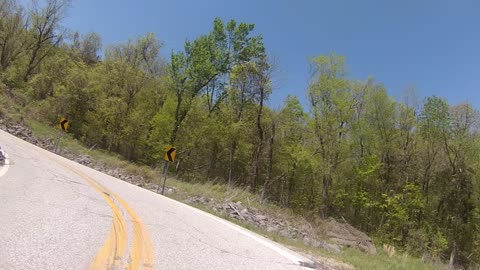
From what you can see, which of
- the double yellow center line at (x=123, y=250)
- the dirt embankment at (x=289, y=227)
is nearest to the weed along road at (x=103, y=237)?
the double yellow center line at (x=123, y=250)

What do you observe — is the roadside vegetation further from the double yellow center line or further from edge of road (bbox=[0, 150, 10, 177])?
the double yellow center line

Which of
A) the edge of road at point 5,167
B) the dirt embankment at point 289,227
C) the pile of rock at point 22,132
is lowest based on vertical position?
the dirt embankment at point 289,227

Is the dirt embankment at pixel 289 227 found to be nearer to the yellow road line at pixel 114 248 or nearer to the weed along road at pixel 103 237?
the weed along road at pixel 103 237

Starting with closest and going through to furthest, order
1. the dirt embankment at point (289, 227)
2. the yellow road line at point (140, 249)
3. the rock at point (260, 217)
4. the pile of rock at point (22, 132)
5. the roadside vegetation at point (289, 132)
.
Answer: the yellow road line at point (140, 249) < the dirt embankment at point (289, 227) < the rock at point (260, 217) < the pile of rock at point (22, 132) < the roadside vegetation at point (289, 132)

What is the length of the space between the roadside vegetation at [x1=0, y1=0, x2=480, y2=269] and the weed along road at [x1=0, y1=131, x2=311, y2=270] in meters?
22.8

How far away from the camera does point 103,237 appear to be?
226 inches

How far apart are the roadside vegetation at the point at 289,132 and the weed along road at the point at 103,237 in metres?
22.8

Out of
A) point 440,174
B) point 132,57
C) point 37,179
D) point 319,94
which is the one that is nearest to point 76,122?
point 132,57

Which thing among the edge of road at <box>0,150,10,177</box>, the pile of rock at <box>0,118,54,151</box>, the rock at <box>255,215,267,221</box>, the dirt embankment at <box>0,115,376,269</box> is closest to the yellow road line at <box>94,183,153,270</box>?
the edge of road at <box>0,150,10,177</box>

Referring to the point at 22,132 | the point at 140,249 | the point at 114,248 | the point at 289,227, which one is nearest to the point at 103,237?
the point at 114,248

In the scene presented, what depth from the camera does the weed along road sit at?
4.54m

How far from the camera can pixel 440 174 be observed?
37250mm

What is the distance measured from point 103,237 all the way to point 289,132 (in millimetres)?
33794

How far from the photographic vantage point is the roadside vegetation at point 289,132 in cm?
3434
